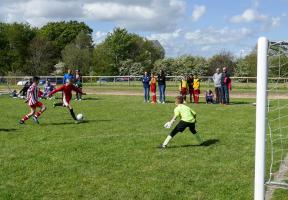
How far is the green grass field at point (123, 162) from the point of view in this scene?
314 inches

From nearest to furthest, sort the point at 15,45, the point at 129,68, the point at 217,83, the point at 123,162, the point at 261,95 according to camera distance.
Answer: the point at 261,95
the point at 123,162
the point at 217,83
the point at 129,68
the point at 15,45

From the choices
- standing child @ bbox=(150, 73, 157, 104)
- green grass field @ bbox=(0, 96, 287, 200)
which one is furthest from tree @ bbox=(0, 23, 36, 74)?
green grass field @ bbox=(0, 96, 287, 200)

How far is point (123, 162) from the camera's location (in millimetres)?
10086

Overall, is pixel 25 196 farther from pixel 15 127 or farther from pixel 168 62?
pixel 168 62

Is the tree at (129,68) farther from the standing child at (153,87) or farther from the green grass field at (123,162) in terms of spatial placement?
the green grass field at (123,162)

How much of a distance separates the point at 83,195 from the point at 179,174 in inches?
81.8

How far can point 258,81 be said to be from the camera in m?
5.96

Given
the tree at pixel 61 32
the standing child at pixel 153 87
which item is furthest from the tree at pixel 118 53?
the standing child at pixel 153 87

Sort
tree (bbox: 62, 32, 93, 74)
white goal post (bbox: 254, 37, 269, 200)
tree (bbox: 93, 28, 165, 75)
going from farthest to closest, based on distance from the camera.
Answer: tree (bbox: 93, 28, 165, 75)
tree (bbox: 62, 32, 93, 74)
white goal post (bbox: 254, 37, 269, 200)

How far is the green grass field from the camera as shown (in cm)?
798

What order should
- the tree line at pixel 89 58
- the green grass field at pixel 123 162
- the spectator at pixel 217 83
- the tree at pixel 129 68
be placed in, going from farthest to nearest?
the tree at pixel 129 68 < the tree line at pixel 89 58 < the spectator at pixel 217 83 < the green grass field at pixel 123 162

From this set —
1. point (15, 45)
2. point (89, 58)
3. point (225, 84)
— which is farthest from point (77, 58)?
point (225, 84)

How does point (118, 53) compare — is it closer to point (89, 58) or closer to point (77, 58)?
point (89, 58)

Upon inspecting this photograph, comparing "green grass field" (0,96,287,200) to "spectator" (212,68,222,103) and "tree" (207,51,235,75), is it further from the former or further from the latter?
"tree" (207,51,235,75)
